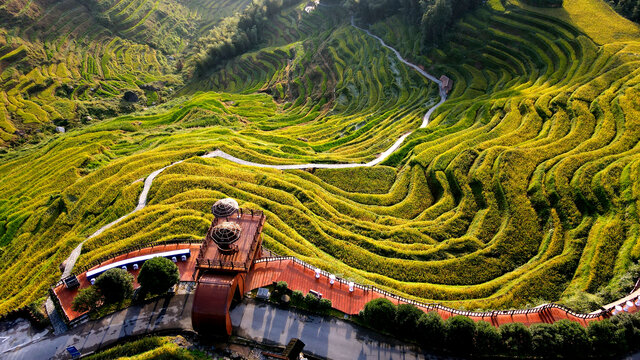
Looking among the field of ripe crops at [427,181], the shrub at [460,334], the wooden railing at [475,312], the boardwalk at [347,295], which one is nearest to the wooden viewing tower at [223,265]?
the boardwalk at [347,295]

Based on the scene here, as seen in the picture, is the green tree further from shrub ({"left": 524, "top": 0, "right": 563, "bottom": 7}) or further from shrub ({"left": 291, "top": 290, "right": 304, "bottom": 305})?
shrub ({"left": 291, "top": 290, "right": 304, "bottom": 305})

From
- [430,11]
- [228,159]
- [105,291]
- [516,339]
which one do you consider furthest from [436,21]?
[105,291]

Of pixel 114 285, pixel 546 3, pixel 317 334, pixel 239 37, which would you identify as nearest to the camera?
pixel 317 334

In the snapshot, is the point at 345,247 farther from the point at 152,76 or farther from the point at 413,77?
the point at 152,76

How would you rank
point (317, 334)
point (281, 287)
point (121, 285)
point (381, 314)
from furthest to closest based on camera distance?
point (281, 287), point (121, 285), point (317, 334), point (381, 314)

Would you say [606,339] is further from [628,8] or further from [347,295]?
[628,8]
